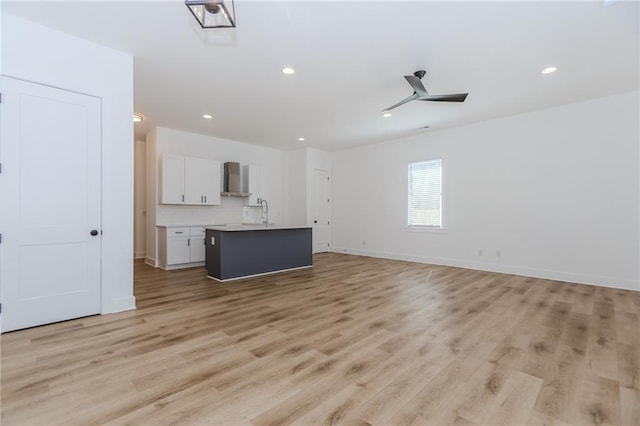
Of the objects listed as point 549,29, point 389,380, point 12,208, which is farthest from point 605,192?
point 12,208

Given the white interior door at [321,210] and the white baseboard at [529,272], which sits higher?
the white interior door at [321,210]

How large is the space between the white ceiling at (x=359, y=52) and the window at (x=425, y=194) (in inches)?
63.1

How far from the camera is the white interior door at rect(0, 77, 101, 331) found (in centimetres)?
271

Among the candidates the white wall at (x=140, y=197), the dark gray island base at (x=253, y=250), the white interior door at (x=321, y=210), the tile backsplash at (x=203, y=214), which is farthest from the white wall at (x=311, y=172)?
the white wall at (x=140, y=197)

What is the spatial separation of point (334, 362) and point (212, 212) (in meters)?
5.51

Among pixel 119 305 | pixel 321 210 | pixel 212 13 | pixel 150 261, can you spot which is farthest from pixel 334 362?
pixel 321 210

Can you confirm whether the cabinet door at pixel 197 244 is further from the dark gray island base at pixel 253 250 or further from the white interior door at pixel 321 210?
the white interior door at pixel 321 210

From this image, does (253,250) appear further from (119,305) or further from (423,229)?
(423,229)

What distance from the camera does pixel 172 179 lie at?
→ 5.92m

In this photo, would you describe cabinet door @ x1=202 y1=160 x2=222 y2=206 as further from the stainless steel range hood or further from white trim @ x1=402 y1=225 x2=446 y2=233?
white trim @ x1=402 y1=225 x2=446 y2=233

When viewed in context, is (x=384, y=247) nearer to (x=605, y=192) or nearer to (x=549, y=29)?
(x=605, y=192)

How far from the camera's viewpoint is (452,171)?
20.5 ft

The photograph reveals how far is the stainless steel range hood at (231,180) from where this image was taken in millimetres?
6875

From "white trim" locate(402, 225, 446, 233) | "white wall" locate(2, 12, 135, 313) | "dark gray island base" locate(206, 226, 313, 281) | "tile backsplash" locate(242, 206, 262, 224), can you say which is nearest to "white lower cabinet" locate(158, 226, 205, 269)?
"dark gray island base" locate(206, 226, 313, 281)
